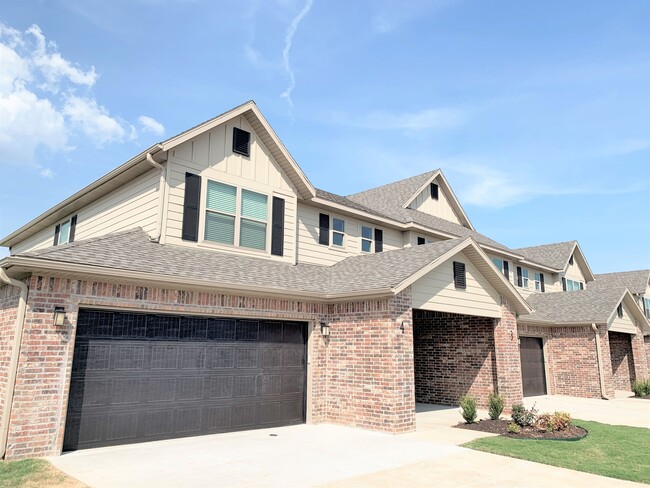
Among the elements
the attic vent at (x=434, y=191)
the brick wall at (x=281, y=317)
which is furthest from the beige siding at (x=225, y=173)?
the attic vent at (x=434, y=191)

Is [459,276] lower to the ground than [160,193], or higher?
lower

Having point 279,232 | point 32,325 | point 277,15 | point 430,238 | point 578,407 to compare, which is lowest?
point 578,407

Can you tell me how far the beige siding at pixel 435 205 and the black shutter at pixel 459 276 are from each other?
25.6 ft

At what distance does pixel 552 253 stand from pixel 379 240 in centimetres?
1795

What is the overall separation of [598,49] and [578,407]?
11.9m

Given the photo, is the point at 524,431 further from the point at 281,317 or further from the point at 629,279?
the point at 629,279

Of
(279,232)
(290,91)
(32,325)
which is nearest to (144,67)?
(290,91)

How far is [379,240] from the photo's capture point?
680 inches

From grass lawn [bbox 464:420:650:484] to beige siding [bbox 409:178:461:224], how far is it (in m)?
12.4

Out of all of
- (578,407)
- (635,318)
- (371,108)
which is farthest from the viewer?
(635,318)

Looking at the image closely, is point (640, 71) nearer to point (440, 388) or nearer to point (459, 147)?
point (459, 147)

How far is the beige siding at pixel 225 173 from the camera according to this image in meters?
11.2

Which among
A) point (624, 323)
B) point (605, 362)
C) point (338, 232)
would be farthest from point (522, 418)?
point (624, 323)

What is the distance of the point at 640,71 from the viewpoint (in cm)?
1292
